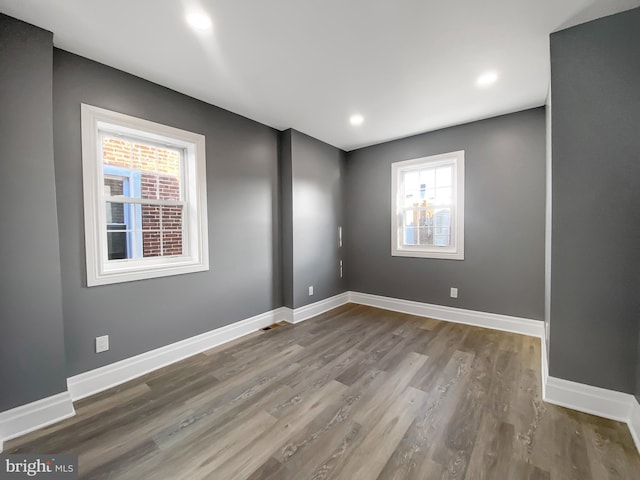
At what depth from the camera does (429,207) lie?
3660 millimetres

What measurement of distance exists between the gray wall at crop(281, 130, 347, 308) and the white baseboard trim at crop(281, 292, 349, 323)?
65 mm

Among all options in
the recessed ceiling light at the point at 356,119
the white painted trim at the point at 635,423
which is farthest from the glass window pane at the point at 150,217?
the white painted trim at the point at 635,423

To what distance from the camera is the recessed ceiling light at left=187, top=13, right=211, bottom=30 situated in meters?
1.59

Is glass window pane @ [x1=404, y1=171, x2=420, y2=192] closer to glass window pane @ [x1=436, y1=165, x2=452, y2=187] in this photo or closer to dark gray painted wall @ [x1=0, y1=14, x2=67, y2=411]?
A: glass window pane @ [x1=436, y1=165, x2=452, y2=187]

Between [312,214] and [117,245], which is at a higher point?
[312,214]

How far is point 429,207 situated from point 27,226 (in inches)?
157

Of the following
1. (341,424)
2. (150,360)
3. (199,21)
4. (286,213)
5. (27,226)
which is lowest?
(341,424)

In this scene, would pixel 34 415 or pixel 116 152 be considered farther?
pixel 116 152

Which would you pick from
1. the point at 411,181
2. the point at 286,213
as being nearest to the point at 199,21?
the point at 286,213

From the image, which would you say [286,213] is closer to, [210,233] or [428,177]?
[210,233]

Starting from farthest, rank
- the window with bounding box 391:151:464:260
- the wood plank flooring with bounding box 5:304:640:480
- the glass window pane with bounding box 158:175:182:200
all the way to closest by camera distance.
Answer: the window with bounding box 391:151:464:260 < the glass window pane with bounding box 158:175:182:200 < the wood plank flooring with bounding box 5:304:640:480

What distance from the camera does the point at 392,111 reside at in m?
2.92

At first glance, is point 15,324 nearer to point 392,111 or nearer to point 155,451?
point 155,451

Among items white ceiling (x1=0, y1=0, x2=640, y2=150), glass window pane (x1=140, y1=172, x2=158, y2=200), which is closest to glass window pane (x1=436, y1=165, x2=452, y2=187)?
white ceiling (x1=0, y1=0, x2=640, y2=150)
